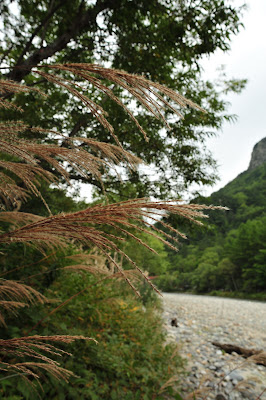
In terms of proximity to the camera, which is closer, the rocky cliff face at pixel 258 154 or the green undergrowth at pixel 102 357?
the green undergrowth at pixel 102 357

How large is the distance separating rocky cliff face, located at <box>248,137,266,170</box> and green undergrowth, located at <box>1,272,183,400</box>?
124849 millimetres

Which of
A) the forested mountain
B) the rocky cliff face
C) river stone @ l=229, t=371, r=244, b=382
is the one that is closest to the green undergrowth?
river stone @ l=229, t=371, r=244, b=382

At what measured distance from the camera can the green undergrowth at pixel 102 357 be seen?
2348mm

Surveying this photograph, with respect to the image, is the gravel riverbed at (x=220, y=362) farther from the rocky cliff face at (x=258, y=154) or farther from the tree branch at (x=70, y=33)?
the rocky cliff face at (x=258, y=154)

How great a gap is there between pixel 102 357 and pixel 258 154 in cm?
13503

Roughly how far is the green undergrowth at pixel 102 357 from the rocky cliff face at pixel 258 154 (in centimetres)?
12485

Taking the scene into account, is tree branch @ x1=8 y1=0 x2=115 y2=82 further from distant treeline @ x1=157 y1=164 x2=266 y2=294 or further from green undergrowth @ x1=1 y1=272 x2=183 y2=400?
distant treeline @ x1=157 y1=164 x2=266 y2=294

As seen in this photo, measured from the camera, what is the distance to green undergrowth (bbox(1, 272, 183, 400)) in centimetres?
235

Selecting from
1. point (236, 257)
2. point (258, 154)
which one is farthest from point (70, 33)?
point (258, 154)

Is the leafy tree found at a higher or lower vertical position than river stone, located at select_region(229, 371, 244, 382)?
higher

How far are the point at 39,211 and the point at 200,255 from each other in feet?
161

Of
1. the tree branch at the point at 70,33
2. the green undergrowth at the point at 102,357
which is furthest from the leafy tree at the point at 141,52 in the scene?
the green undergrowth at the point at 102,357

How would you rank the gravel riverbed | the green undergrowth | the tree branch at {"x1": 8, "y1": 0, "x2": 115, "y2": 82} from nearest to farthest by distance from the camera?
the green undergrowth → the gravel riverbed → the tree branch at {"x1": 8, "y1": 0, "x2": 115, "y2": 82}

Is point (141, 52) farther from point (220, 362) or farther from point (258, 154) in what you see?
point (258, 154)
